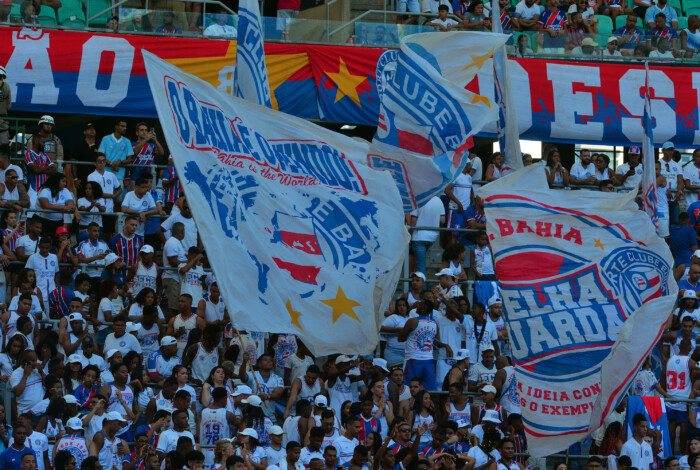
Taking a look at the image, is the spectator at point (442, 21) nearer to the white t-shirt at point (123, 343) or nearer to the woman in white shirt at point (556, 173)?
the woman in white shirt at point (556, 173)

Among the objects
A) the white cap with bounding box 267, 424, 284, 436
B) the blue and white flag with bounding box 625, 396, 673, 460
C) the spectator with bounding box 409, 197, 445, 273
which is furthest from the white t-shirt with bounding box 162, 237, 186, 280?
the blue and white flag with bounding box 625, 396, 673, 460

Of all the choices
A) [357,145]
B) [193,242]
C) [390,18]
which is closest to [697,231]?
[390,18]

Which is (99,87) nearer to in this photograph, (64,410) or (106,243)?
(106,243)

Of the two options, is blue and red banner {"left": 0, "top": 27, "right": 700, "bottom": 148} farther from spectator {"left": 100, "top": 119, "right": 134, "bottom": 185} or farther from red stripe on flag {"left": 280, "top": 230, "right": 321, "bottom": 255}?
red stripe on flag {"left": 280, "top": 230, "right": 321, "bottom": 255}

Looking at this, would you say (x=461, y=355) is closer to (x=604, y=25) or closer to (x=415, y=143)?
(x=415, y=143)

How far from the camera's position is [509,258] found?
12.7 m

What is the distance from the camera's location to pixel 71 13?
70.7 feet

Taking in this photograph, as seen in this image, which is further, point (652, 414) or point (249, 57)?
point (652, 414)

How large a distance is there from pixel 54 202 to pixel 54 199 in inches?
1.6

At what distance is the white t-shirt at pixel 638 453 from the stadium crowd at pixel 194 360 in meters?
0.03

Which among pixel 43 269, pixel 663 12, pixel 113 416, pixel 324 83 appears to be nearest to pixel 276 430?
pixel 113 416

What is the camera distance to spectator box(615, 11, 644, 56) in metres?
23.9

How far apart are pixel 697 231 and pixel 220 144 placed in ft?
40.5

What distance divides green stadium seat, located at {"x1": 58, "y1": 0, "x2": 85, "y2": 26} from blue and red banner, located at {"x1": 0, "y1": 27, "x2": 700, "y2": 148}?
31 cm
